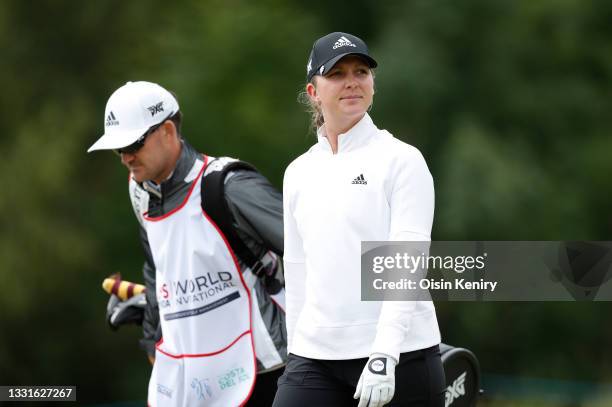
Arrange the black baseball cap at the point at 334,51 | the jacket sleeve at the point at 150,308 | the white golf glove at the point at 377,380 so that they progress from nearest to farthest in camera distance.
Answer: the white golf glove at the point at 377,380, the black baseball cap at the point at 334,51, the jacket sleeve at the point at 150,308

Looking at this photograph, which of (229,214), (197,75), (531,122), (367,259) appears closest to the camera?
(367,259)

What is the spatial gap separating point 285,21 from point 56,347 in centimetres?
485

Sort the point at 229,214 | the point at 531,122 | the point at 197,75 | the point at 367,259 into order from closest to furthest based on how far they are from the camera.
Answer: the point at 367,259 < the point at 229,214 < the point at 197,75 < the point at 531,122

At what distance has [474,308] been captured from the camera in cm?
1436

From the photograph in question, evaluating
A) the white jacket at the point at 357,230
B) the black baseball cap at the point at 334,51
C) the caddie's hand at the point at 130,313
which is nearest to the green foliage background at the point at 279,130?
the caddie's hand at the point at 130,313

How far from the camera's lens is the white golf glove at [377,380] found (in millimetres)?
3094

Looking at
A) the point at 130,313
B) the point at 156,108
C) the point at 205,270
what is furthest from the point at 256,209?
the point at 130,313

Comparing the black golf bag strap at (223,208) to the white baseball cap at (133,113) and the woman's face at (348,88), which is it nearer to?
the white baseball cap at (133,113)

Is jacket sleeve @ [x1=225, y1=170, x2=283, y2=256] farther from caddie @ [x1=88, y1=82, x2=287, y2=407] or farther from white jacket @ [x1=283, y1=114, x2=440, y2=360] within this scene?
white jacket @ [x1=283, y1=114, x2=440, y2=360]

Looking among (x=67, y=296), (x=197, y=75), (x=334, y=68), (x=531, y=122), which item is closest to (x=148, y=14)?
(x=197, y=75)

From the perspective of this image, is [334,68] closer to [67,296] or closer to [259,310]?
[259,310]

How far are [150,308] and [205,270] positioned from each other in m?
0.61

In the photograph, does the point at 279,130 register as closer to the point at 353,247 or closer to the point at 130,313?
the point at 130,313

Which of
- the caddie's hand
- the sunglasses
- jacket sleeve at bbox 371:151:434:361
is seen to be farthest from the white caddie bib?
jacket sleeve at bbox 371:151:434:361
